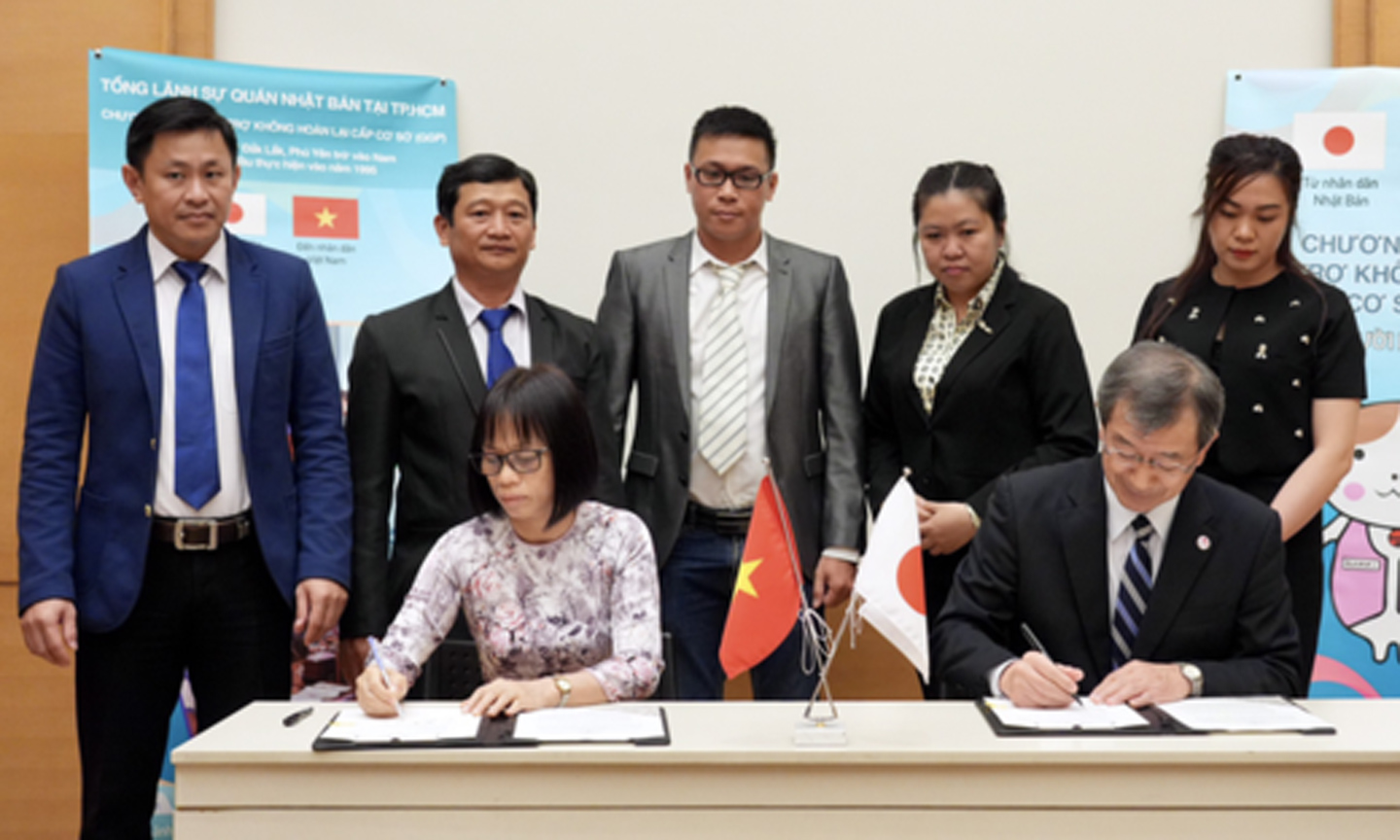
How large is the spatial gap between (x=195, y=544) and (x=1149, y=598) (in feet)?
5.74

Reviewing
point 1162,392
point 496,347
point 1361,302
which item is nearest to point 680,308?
point 496,347

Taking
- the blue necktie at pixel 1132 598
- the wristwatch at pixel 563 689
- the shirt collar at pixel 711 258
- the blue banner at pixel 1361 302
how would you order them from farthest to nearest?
the blue banner at pixel 1361 302 < the shirt collar at pixel 711 258 < the blue necktie at pixel 1132 598 < the wristwatch at pixel 563 689

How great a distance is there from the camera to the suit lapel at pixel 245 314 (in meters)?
2.38

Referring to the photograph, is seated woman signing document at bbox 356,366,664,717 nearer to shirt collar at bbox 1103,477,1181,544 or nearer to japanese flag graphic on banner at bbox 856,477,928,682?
japanese flag graphic on banner at bbox 856,477,928,682

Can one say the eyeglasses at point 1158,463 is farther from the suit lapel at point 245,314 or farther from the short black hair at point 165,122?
the short black hair at point 165,122

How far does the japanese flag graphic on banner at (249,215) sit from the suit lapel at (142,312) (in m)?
1.09

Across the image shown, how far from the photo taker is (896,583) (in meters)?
1.74

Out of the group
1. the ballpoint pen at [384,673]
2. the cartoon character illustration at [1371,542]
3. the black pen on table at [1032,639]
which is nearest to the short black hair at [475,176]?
the ballpoint pen at [384,673]

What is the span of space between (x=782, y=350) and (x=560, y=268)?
4.09 feet

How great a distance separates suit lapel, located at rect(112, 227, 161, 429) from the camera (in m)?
2.32

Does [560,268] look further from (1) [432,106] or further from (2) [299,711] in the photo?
(2) [299,711]

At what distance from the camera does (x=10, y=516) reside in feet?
11.6

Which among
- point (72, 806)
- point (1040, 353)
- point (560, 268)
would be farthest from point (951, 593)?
point (72, 806)

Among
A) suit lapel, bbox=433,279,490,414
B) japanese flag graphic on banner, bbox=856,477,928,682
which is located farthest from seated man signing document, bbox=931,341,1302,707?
suit lapel, bbox=433,279,490,414
